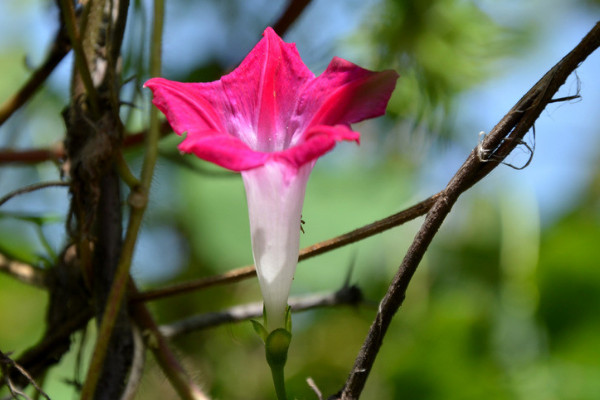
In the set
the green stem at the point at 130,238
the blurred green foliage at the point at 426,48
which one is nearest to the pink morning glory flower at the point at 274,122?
the green stem at the point at 130,238

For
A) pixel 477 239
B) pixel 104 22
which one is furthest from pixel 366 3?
pixel 104 22

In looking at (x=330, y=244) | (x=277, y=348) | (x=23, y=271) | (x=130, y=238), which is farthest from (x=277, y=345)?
(x=23, y=271)

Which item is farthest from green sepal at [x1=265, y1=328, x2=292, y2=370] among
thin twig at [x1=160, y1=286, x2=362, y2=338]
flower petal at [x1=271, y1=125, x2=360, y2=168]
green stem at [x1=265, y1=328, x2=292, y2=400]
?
thin twig at [x1=160, y1=286, x2=362, y2=338]

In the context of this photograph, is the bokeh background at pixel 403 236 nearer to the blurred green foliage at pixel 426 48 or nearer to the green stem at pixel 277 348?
the blurred green foliage at pixel 426 48

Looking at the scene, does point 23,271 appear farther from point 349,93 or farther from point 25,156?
point 349,93

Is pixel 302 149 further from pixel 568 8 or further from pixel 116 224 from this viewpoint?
pixel 568 8
